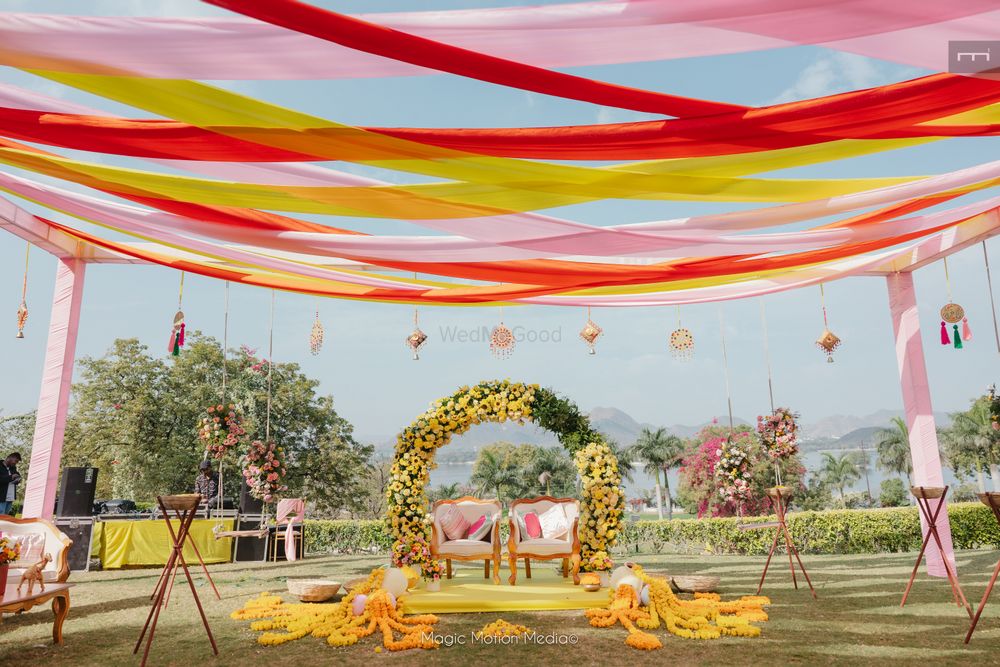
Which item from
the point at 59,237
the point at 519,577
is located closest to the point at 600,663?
the point at 519,577

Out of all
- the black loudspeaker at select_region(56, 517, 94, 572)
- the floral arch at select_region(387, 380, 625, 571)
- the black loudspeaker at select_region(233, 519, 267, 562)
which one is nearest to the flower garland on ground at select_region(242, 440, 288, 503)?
the black loudspeaker at select_region(233, 519, 267, 562)

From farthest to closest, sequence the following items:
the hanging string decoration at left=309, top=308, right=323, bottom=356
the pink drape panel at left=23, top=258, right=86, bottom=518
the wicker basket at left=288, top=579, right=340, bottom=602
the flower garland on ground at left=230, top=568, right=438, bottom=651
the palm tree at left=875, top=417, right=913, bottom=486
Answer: the palm tree at left=875, top=417, right=913, bottom=486 < the hanging string decoration at left=309, top=308, right=323, bottom=356 < the pink drape panel at left=23, top=258, right=86, bottom=518 < the wicker basket at left=288, top=579, right=340, bottom=602 < the flower garland on ground at left=230, top=568, right=438, bottom=651

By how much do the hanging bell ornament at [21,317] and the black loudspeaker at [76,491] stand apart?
4006 millimetres

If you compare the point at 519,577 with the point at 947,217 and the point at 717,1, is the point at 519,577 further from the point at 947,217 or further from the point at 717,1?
the point at 717,1

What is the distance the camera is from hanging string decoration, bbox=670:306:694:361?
27.2ft

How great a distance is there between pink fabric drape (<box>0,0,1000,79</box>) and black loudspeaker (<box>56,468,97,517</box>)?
852 centimetres

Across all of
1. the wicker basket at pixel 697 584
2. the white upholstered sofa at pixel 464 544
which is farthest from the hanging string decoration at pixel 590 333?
the wicker basket at pixel 697 584

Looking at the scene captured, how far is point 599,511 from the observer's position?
637 cm

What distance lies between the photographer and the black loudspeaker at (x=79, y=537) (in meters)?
9.01

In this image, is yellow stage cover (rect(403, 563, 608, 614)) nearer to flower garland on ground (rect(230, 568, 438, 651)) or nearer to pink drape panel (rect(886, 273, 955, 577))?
flower garland on ground (rect(230, 568, 438, 651))

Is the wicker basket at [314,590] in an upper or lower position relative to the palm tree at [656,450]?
lower

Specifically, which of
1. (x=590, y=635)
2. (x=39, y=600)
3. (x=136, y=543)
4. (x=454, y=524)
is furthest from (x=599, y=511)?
(x=136, y=543)

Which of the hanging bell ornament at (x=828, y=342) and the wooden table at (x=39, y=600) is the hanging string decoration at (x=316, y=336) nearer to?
Result: the wooden table at (x=39, y=600)

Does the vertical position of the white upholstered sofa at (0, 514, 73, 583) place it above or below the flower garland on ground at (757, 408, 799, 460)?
below
